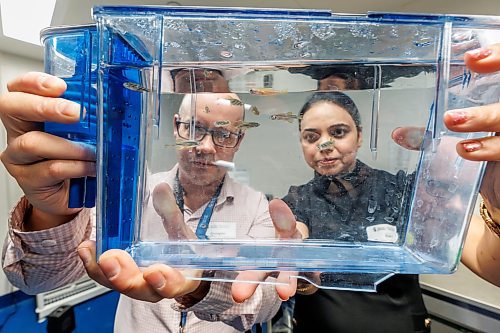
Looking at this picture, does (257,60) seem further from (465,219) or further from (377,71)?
(465,219)

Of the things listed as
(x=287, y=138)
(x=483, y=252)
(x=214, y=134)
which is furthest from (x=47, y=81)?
(x=483, y=252)

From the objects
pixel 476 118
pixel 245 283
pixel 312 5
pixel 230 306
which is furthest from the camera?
pixel 312 5

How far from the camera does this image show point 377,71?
458 mm

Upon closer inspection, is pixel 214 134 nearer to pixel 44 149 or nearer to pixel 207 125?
pixel 207 125

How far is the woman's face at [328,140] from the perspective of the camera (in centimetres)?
47

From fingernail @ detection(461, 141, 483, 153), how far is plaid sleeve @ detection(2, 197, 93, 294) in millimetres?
564

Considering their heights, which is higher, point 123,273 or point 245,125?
point 245,125

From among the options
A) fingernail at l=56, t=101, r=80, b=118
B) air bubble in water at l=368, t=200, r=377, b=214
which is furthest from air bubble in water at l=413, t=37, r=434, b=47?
fingernail at l=56, t=101, r=80, b=118

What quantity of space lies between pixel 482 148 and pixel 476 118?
0.12 ft

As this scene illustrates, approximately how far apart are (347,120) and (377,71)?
0.27ft

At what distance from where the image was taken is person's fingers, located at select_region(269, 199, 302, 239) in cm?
47

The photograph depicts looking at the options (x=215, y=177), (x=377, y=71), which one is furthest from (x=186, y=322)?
(x=377, y=71)

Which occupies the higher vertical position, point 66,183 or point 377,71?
point 377,71

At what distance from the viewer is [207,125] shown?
47 cm
